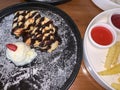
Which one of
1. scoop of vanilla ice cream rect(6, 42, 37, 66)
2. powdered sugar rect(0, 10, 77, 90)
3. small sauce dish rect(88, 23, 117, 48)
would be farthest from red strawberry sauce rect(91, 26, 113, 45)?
scoop of vanilla ice cream rect(6, 42, 37, 66)

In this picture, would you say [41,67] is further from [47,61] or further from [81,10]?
[81,10]

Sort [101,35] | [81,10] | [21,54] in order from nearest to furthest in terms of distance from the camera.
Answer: [21,54]
[101,35]
[81,10]

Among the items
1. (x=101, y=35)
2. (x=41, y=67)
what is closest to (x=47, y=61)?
(x=41, y=67)

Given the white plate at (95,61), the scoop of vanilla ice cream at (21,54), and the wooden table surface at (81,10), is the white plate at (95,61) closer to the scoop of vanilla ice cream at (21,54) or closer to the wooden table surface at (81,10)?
the wooden table surface at (81,10)

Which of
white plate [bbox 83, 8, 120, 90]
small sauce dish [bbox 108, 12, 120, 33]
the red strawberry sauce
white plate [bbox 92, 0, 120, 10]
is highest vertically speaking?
white plate [bbox 92, 0, 120, 10]

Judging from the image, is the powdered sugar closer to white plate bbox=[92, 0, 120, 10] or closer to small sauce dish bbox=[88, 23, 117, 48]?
small sauce dish bbox=[88, 23, 117, 48]

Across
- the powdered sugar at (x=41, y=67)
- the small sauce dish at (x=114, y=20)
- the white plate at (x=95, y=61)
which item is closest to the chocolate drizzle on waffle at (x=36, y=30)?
the powdered sugar at (x=41, y=67)

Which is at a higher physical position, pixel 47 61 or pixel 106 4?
pixel 106 4
